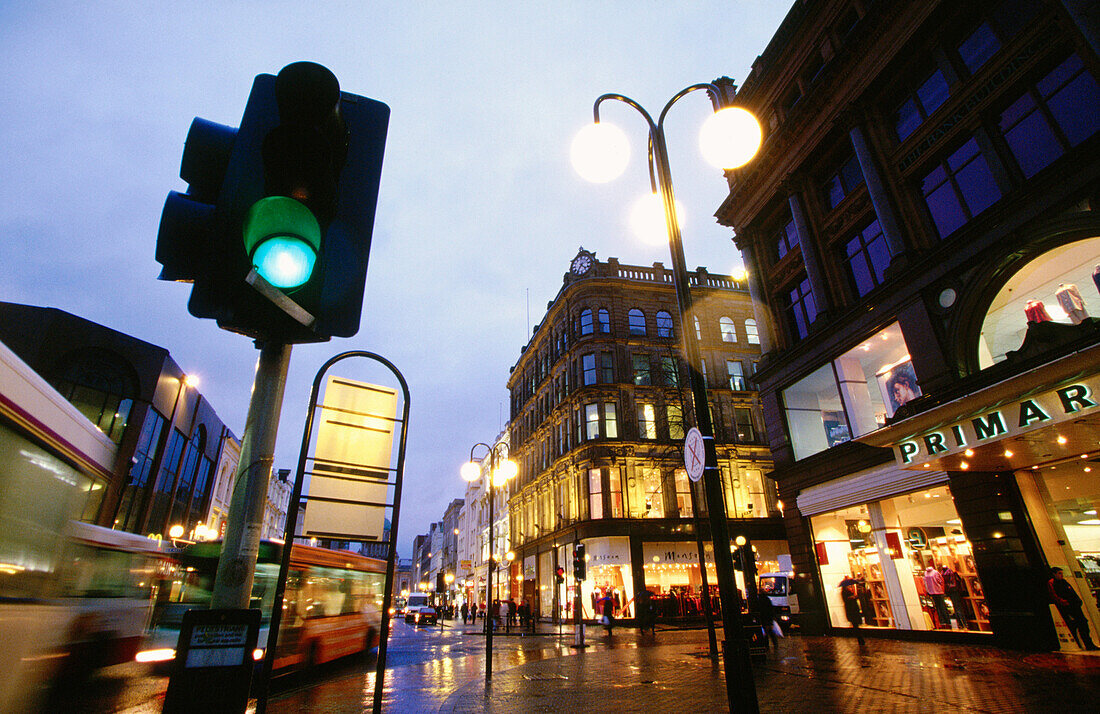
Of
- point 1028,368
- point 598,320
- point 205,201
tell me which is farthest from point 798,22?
point 205,201

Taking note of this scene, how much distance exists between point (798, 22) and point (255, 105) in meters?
23.9

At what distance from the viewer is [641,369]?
3728 centimetres

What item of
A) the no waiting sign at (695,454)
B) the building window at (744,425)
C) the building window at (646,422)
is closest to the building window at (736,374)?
the building window at (744,425)

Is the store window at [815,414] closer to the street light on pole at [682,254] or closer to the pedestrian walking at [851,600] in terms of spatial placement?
the pedestrian walking at [851,600]

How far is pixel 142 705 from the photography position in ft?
27.8

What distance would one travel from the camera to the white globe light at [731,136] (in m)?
4.99

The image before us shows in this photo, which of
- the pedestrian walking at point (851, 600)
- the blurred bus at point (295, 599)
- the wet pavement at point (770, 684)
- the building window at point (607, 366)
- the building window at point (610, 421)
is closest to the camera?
the wet pavement at point (770, 684)

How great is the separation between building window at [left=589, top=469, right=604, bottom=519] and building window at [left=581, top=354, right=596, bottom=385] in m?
6.39

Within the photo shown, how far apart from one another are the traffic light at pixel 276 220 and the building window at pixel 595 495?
1287 inches

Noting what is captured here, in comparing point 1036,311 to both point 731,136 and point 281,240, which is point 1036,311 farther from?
point 281,240

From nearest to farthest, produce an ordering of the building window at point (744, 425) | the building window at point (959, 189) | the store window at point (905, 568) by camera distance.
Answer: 1. the building window at point (959, 189)
2. the store window at point (905, 568)
3. the building window at point (744, 425)

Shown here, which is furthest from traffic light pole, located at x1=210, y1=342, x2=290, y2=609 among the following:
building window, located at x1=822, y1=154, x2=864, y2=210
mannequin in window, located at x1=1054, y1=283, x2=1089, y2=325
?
building window, located at x1=822, y1=154, x2=864, y2=210

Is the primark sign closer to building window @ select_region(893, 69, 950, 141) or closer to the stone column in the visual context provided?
the stone column

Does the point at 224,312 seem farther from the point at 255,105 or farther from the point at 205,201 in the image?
the point at 255,105
